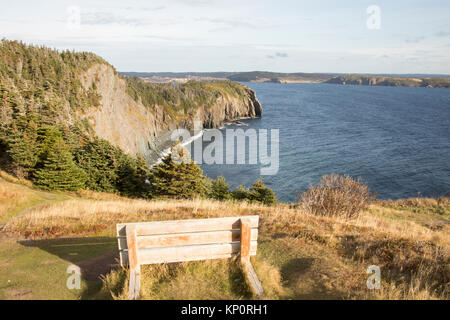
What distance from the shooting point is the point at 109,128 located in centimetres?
6406

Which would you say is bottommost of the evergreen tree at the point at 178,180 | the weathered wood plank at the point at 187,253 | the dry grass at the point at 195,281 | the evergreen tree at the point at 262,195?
the evergreen tree at the point at 262,195

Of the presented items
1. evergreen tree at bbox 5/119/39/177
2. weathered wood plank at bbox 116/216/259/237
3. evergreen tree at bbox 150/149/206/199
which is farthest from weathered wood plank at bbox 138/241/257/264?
evergreen tree at bbox 5/119/39/177

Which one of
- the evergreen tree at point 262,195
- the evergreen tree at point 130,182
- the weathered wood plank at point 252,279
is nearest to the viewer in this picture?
the weathered wood plank at point 252,279

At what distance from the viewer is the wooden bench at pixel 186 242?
5.93m

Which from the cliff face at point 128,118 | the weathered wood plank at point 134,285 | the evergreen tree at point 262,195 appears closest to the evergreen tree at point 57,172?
the evergreen tree at point 262,195

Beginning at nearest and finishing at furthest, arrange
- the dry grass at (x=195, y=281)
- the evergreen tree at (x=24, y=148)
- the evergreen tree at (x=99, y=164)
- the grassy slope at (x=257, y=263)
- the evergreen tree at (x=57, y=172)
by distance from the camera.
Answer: the dry grass at (x=195, y=281) → the grassy slope at (x=257, y=263) → the evergreen tree at (x=57, y=172) → the evergreen tree at (x=24, y=148) → the evergreen tree at (x=99, y=164)

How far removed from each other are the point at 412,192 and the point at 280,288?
46.2m

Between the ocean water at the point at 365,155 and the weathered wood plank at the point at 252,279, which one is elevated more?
the weathered wood plank at the point at 252,279

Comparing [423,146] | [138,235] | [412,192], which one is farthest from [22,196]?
[423,146]

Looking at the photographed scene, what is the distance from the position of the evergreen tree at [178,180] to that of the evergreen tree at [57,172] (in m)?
7.86

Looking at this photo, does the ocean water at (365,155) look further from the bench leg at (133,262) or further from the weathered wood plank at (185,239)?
the bench leg at (133,262)

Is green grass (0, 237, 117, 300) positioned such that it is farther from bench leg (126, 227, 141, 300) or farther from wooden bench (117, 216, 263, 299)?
wooden bench (117, 216, 263, 299)

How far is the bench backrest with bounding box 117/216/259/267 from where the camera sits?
→ 19.6 feet
